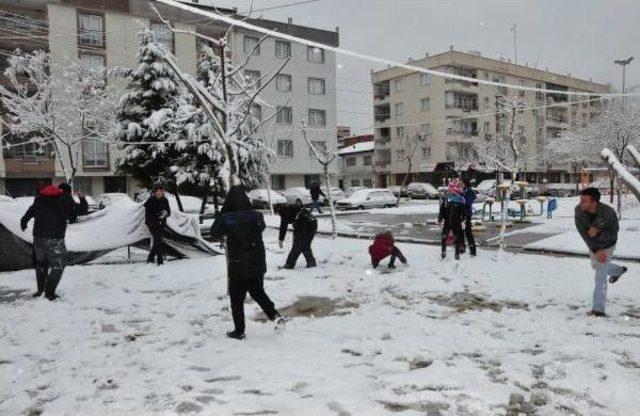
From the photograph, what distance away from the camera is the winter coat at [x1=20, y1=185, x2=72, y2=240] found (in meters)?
7.19

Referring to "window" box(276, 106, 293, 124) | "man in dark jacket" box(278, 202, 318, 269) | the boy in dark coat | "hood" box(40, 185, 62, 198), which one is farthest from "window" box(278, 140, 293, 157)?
"hood" box(40, 185, 62, 198)

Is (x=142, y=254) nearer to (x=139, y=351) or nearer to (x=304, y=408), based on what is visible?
(x=139, y=351)

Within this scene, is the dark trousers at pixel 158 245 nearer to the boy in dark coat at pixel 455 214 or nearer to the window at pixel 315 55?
the boy in dark coat at pixel 455 214

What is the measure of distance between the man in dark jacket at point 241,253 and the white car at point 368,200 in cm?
2374

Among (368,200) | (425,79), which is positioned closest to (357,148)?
(425,79)

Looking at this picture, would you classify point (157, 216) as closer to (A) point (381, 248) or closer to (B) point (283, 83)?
(A) point (381, 248)

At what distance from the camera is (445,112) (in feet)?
172

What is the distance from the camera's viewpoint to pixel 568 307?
6438 mm

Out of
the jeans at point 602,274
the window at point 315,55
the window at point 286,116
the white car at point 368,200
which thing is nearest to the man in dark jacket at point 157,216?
the jeans at point 602,274

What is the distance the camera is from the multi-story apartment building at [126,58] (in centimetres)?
3356

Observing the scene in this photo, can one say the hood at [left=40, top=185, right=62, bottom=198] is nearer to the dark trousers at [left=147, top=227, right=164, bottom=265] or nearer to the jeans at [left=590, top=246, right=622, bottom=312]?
the dark trousers at [left=147, top=227, right=164, bottom=265]

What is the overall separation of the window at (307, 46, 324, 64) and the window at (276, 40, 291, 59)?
198 cm

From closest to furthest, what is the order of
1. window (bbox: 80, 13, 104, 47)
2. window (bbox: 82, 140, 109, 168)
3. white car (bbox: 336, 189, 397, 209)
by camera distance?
white car (bbox: 336, 189, 397, 209), window (bbox: 82, 140, 109, 168), window (bbox: 80, 13, 104, 47)

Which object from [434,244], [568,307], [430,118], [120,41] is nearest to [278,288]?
[568,307]
